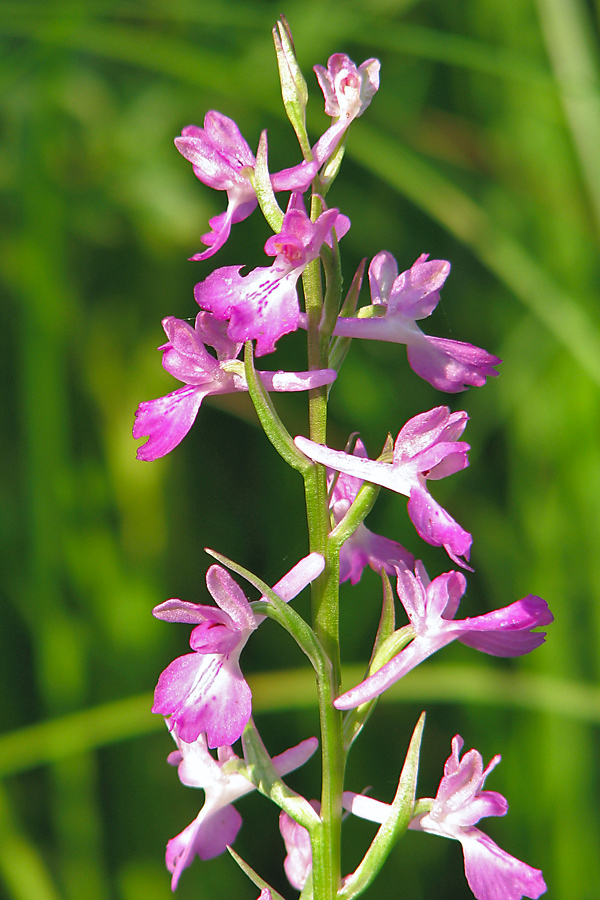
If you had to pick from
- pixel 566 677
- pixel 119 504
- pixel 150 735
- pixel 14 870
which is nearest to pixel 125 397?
pixel 119 504

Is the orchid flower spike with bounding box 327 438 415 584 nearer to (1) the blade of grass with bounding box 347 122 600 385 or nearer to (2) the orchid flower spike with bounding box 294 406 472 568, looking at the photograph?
(2) the orchid flower spike with bounding box 294 406 472 568

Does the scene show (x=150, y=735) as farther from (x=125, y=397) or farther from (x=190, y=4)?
(x=190, y=4)

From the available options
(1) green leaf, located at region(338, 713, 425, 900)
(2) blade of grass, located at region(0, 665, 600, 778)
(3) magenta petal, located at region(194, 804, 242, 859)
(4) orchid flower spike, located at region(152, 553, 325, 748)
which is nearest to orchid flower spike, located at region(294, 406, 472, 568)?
(4) orchid flower spike, located at region(152, 553, 325, 748)

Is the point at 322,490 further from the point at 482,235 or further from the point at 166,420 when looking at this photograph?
the point at 482,235

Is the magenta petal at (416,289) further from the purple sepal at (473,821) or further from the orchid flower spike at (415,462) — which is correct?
the purple sepal at (473,821)

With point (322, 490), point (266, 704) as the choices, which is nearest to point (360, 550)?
point (322, 490)
